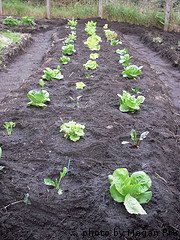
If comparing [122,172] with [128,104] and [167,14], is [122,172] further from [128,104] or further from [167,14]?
[167,14]

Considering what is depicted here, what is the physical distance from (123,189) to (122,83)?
3.14 metres

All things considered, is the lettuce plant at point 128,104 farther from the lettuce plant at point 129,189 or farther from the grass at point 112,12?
the grass at point 112,12

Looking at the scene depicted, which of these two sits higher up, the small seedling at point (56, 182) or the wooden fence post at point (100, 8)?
the small seedling at point (56, 182)

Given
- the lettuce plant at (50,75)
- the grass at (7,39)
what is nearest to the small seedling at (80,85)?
the lettuce plant at (50,75)

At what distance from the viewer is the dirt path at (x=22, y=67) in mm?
6859

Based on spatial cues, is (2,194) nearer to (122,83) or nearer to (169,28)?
(122,83)

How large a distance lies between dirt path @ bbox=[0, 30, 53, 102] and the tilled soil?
47.1 inches

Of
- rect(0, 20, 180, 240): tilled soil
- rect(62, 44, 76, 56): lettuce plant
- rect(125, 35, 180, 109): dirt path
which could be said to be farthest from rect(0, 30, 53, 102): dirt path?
rect(125, 35, 180, 109): dirt path

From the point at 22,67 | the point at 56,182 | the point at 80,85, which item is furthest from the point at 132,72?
the point at 56,182

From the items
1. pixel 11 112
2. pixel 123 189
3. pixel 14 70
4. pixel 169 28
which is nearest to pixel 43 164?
pixel 123 189

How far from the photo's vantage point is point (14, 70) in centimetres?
803

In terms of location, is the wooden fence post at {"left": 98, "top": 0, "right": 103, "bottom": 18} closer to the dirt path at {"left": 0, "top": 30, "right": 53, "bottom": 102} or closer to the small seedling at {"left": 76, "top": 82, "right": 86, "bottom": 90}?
the dirt path at {"left": 0, "top": 30, "right": 53, "bottom": 102}

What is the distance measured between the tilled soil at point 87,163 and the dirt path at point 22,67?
1.20 metres

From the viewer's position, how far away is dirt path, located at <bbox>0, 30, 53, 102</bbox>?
22.5 ft
